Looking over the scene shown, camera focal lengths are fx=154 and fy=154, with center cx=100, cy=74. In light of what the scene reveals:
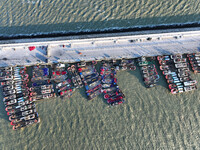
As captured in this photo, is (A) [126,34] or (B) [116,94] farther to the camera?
(A) [126,34]

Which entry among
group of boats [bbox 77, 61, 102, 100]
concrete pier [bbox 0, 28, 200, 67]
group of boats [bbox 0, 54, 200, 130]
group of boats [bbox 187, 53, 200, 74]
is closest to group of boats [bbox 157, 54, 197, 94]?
group of boats [bbox 0, 54, 200, 130]

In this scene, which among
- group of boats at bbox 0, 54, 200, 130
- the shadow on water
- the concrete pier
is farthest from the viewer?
the shadow on water

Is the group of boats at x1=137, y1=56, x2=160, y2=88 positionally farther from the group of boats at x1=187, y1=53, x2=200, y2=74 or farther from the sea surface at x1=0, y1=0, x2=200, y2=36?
the sea surface at x1=0, y1=0, x2=200, y2=36

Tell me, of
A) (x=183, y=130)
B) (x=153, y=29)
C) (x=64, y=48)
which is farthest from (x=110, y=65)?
(x=183, y=130)

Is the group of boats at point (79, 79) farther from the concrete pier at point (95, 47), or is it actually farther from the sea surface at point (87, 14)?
the sea surface at point (87, 14)

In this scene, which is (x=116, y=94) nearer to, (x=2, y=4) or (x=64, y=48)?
(x=64, y=48)

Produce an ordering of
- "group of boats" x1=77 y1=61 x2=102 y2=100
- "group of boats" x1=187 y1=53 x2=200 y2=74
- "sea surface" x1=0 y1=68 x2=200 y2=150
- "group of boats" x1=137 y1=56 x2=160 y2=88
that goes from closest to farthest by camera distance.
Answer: "sea surface" x1=0 y1=68 x2=200 y2=150, "group of boats" x1=77 y1=61 x2=102 y2=100, "group of boats" x1=137 y1=56 x2=160 y2=88, "group of boats" x1=187 y1=53 x2=200 y2=74
